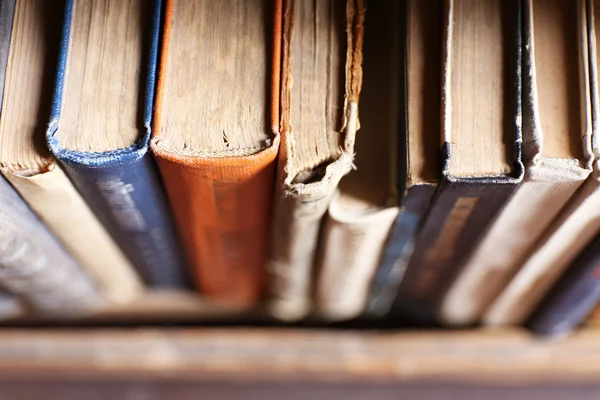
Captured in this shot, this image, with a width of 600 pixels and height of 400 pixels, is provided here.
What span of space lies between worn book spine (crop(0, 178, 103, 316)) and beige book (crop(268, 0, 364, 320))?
0.20 metres

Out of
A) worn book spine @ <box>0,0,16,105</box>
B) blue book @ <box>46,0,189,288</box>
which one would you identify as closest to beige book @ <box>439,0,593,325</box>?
blue book @ <box>46,0,189,288</box>

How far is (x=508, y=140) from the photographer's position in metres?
0.42

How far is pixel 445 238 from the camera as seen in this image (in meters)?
0.52

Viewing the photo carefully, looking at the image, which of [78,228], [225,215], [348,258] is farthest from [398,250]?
[78,228]

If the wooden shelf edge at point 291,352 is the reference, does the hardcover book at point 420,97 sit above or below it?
above

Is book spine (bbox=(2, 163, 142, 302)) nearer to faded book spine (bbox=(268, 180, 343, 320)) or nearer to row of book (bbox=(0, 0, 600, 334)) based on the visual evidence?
row of book (bbox=(0, 0, 600, 334))

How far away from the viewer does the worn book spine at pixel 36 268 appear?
1.51 feet

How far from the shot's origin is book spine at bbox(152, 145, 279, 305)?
42 cm

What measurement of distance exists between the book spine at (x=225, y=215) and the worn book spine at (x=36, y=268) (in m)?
0.11

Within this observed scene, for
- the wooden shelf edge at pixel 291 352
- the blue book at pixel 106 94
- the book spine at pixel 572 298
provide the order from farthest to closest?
the wooden shelf edge at pixel 291 352 → the book spine at pixel 572 298 → the blue book at pixel 106 94

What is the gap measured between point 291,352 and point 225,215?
237 mm

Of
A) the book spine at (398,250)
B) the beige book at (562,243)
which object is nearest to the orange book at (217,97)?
the book spine at (398,250)

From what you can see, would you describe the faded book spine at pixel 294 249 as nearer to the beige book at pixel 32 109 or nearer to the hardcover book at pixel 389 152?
the hardcover book at pixel 389 152

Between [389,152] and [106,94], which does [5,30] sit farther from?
[389,152]
